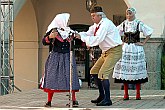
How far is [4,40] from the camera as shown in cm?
1282

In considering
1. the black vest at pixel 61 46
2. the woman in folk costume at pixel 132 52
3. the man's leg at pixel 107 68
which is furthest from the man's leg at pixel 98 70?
the woman in folk costume at pixel 132 52

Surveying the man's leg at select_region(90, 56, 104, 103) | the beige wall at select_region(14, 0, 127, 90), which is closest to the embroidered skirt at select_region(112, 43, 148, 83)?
the man's leg at select_region(90, 56, 104, 103)

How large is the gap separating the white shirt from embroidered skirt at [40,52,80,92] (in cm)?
48

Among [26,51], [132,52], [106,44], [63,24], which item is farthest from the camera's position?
[26,51]

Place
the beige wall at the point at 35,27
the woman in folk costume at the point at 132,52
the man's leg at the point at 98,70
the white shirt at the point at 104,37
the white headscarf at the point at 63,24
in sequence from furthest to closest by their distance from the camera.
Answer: the beige wall at the point at 35,27, the woman in folk costume at the point at 132,52, the man's leg at the point at 98,70, the white headscarf at the point at 63,24, the white shirt at the point at 104,37

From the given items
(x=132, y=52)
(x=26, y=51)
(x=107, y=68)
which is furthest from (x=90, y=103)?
(x=26, y=51)

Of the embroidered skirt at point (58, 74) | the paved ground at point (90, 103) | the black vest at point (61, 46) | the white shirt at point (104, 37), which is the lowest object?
the paved ground at point (90, 103)

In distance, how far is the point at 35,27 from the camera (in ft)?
58.5

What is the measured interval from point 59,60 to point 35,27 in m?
10.1

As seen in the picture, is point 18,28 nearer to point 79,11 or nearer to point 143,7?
point 79,11

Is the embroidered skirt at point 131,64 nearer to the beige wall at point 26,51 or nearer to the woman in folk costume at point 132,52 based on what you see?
the woman in folk costume at point 132,52

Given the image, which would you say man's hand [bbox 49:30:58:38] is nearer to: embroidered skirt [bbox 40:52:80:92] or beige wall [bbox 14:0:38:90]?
embroidered skirt [bbox 40:52:80:92]

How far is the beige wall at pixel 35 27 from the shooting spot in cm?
1747

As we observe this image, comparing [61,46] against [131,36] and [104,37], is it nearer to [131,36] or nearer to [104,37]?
[104,37]
